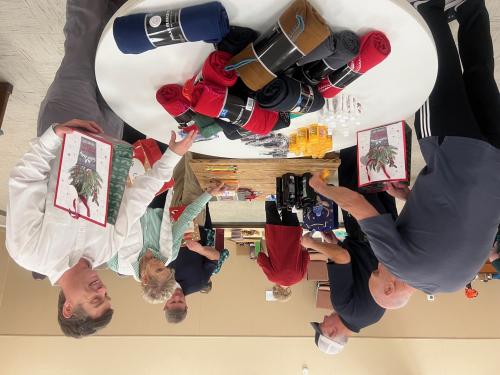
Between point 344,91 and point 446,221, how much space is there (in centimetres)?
67

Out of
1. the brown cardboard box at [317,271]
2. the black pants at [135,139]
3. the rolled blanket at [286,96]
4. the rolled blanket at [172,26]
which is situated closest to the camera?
the rolled blanket at [172,26]

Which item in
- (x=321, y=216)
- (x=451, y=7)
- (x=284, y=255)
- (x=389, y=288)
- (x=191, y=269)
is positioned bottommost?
(x=191, y=269)

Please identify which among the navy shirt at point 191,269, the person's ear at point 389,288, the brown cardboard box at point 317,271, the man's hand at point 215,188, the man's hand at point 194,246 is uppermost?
the man's hand at point 215,188

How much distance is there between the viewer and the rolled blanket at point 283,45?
1.09 metres

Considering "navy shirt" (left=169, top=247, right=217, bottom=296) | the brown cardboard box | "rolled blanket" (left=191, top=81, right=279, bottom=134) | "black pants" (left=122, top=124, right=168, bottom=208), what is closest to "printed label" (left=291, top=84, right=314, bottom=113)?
"rolled blanket" (left=191, top=81, right=279, bottom=134)

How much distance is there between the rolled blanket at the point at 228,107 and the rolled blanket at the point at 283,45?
125 millimetres

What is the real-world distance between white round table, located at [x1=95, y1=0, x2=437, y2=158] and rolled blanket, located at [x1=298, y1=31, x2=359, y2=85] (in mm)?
39

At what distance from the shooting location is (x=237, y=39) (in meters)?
1.21

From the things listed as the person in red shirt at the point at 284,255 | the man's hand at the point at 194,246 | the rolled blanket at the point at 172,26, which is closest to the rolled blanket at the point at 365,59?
the rolled blanket at the point at 172,26

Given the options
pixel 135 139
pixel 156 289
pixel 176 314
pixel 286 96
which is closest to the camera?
pixel 286 96

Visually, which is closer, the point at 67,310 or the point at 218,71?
the point at 218,71

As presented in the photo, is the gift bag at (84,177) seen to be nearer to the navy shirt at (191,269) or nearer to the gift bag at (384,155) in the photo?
the gift bag at (384,155)

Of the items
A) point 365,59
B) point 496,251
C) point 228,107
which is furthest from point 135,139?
point 496,251

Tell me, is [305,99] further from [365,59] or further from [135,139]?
[135,139]
